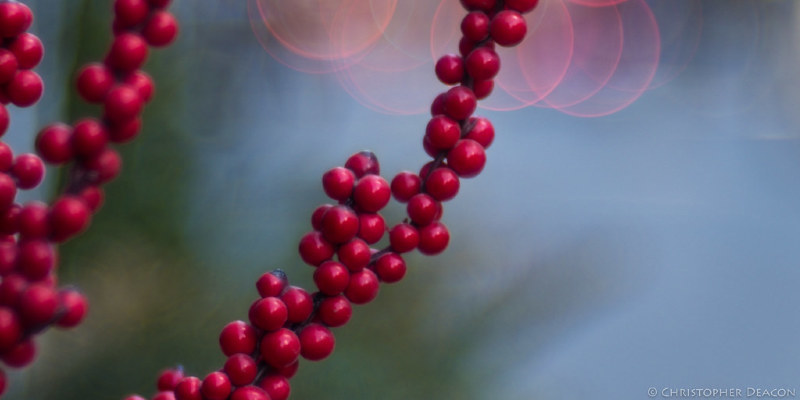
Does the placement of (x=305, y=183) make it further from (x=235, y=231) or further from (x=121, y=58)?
(x=121, y=58)

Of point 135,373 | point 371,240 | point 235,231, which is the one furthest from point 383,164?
point 371,240

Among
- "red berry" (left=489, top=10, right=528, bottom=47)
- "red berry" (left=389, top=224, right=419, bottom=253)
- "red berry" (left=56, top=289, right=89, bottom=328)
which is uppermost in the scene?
"red berry" (left=489, top=10, right=528, bottom=47)

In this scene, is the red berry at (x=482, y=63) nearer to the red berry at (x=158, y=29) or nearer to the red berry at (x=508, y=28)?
the red berry at (x=508, y=28)

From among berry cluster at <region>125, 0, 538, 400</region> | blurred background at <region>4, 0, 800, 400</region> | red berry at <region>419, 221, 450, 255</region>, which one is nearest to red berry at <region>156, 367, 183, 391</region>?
berry cluster at <region>125, 0, 538, 400</region>

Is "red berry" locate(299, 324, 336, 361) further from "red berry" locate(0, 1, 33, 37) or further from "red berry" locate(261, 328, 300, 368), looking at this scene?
"red berry" locate(0, 1, 33, 37)

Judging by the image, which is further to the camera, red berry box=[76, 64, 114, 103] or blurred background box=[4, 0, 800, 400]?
blurred background box=[4, 0, 800, 400]

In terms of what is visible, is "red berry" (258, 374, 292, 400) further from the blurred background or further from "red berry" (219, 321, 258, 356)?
the blurred background

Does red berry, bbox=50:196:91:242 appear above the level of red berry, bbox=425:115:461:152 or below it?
below
